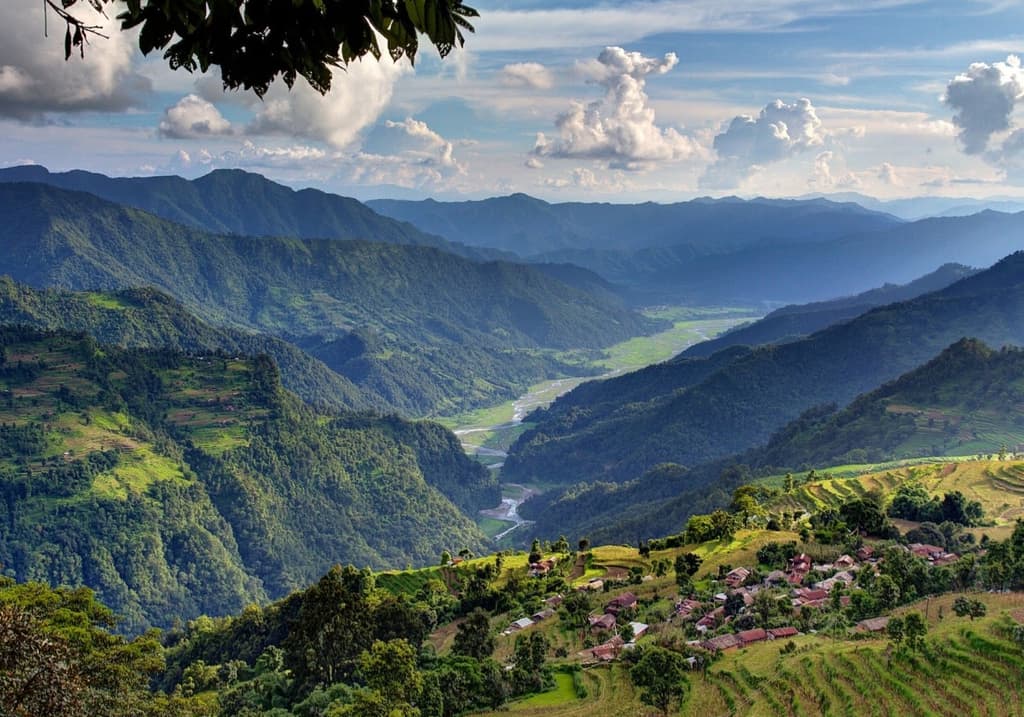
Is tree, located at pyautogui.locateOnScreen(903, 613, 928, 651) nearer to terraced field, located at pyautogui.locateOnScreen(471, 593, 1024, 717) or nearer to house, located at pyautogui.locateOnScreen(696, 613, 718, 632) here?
terraced field, located at pyautogui.locateOnScreen(471, 593, 1024, 717)


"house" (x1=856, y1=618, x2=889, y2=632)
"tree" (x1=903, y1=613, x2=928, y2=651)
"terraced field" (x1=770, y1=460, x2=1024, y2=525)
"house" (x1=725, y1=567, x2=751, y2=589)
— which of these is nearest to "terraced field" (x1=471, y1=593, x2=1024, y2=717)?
"tree" (x1=903, y1=613, x2=928, y2=651)

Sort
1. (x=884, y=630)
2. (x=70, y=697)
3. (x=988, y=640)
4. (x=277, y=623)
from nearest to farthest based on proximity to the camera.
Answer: (x=70, y=697) → (x=988, y=640) → (x=884, y=630) → (x=277, y=623)

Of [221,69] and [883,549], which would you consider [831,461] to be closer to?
[883,549]

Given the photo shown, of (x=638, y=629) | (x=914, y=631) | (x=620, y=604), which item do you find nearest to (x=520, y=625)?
(x=620, y=604)

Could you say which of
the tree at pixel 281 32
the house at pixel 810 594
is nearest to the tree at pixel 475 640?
the house at pixel 810 594

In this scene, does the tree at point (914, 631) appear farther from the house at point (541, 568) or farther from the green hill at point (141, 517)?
the green hill at point (141, 517)

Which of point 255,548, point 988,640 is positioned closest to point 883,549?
point 988,640

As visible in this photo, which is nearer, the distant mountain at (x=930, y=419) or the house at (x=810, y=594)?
the house at (x=810, y=594)
